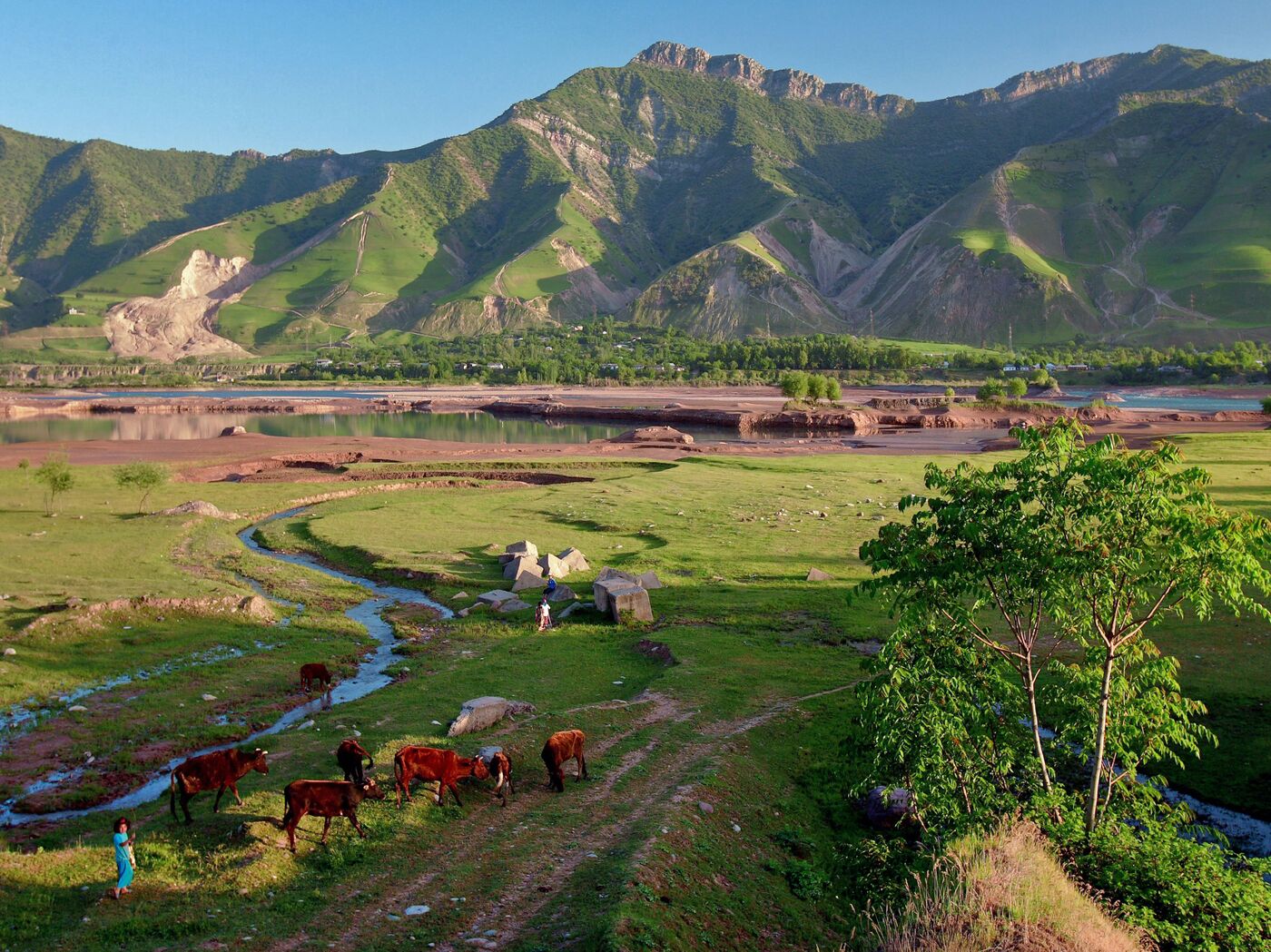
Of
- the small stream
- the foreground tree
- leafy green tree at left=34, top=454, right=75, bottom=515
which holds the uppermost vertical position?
the foreground tree

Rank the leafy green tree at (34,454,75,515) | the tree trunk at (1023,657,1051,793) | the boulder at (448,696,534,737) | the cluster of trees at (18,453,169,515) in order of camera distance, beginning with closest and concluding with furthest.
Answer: the tree trunk at (1023,657,1051,793) < the boulder at (448,696,534,737) < the leafy green tree at (34,454,75,515) < the cluster of trees at (18,453,169,515)

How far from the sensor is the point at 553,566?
4019 cm

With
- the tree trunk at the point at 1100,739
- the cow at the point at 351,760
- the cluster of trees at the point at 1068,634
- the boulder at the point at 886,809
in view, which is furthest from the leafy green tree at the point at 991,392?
the cow at the point at 351,760

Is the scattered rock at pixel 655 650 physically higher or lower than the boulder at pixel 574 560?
lower

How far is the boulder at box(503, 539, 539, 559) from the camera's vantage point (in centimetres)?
4202

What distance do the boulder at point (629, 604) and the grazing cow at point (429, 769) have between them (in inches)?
631

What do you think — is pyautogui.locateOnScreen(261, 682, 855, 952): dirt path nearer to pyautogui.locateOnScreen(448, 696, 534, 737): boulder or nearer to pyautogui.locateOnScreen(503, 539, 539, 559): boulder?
pyautogui.locateOnScreen(448, 696, 534, 737): boulder

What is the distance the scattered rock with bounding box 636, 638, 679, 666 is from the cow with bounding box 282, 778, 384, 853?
46.6 feet

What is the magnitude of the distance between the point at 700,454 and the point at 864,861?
8013cm

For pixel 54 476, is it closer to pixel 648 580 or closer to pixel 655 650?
pixel 648 580

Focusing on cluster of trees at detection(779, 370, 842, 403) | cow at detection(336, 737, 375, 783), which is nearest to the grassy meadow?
cow at detection(336, 737, 375, 783)

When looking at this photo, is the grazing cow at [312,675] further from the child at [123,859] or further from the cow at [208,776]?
the child at [123,859]

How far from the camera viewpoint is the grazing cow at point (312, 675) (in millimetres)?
26031

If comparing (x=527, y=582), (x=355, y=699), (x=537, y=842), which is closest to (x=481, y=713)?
(x=537, y=842)
